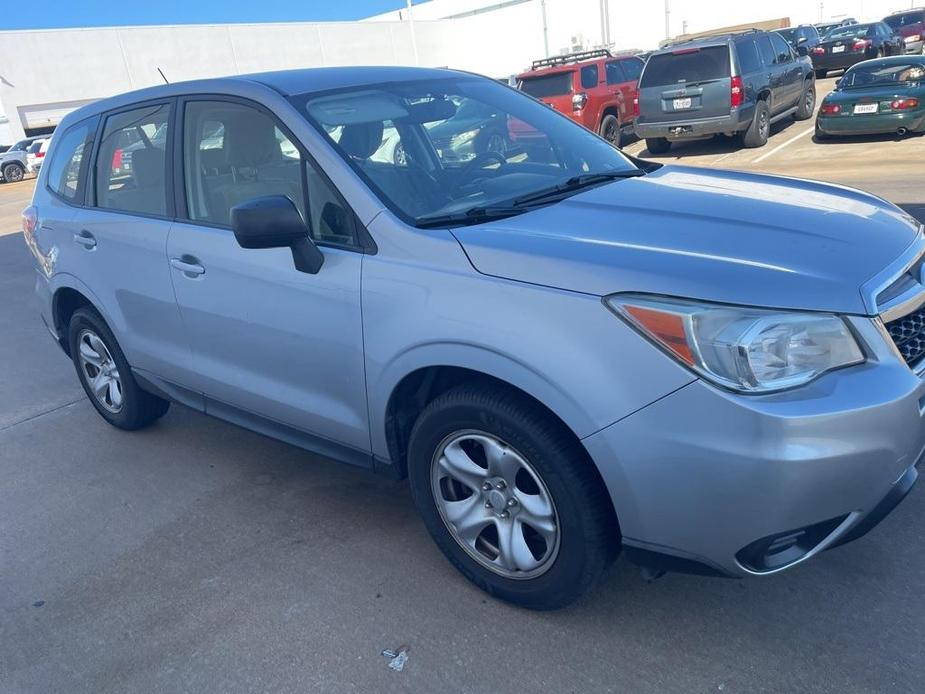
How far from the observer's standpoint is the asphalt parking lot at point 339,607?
2680 mm

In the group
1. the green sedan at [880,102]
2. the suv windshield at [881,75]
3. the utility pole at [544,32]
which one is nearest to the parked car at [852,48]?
the suv windshield at [881,75]

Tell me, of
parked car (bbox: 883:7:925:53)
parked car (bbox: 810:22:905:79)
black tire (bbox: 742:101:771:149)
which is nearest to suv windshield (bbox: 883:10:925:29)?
parked car (bbox: 883:7:925:53)

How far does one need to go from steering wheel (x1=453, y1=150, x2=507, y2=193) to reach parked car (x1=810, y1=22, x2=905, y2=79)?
936 inches

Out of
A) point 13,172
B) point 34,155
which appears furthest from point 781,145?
point 13,172

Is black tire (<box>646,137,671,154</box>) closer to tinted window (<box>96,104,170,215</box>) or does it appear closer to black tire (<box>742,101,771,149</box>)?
Result: black tire (<box>742,101,771,149</box>)

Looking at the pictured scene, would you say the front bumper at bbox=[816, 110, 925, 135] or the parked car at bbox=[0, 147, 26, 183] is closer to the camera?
the front bumper at bbox=[816, 110, 925, 135]

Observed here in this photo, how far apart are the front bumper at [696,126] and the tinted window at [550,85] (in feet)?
6.52

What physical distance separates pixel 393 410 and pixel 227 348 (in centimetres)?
99

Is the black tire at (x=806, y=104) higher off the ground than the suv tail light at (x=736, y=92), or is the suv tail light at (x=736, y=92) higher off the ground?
the suv tail light at (x=736, y=92)

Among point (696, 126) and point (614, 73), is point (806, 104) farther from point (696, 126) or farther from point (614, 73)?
point (696, 126)

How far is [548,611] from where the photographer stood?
9.65 feet

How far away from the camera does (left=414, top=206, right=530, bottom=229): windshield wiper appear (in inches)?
117

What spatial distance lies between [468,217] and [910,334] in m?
1.48

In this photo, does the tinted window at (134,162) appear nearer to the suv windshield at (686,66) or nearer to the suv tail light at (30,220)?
the suv tail light at (30,220)
